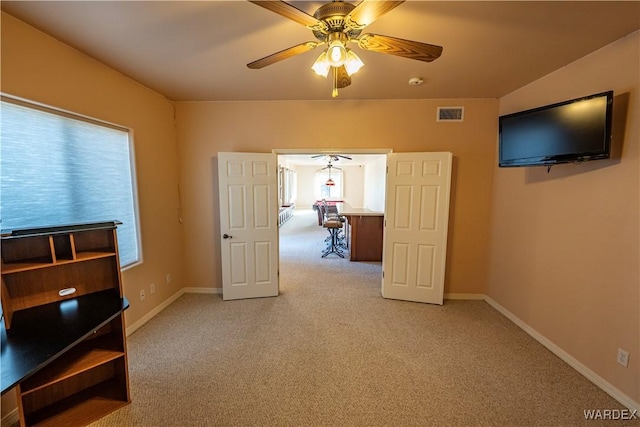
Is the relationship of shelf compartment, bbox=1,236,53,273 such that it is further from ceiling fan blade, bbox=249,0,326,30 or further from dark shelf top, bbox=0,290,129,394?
ceiling fan blade, bbox=249,0,326,30

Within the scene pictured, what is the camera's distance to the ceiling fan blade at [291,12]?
115 cm

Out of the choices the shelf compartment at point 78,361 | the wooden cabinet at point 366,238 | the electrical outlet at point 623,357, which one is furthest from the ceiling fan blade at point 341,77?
the wooden cabinet at point 366,238

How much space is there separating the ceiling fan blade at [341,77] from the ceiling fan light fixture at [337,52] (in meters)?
0.22

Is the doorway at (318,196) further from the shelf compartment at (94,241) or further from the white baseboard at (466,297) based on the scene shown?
the shelf compartment at (94,241)

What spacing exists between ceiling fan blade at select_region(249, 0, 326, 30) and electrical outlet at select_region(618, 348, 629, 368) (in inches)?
119

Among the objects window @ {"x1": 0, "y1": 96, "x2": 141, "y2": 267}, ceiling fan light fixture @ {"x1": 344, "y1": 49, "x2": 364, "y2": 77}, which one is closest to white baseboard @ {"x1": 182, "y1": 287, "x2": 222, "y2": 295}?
window @ {"x1": 0, "y1": 96, "x2": 141, "y2": 267}

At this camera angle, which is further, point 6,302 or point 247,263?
point 247,263

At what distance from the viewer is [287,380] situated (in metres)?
2.06

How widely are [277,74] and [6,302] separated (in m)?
2.55

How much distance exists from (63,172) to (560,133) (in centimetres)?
403

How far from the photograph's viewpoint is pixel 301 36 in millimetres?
1909

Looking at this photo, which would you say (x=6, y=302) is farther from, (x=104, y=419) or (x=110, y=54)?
(x=110, y=54)

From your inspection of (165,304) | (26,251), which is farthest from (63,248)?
(165,304)

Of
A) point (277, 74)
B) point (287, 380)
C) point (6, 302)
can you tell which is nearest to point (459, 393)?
point (287, 380)
